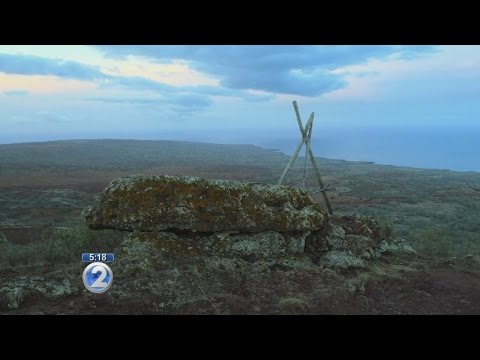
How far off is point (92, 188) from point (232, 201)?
24.0 metres

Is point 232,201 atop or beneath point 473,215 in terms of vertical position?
atop

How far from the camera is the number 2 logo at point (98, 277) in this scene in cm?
488

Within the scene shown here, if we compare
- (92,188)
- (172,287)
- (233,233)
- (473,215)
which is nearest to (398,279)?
(233,233)

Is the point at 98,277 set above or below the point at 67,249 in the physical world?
above

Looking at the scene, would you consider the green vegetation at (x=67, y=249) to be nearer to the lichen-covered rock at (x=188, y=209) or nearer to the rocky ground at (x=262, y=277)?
the rocky ground at (x=262, y=277)

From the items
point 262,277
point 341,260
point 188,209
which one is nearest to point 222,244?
point 188,209

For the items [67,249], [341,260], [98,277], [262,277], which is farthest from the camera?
[67,249]

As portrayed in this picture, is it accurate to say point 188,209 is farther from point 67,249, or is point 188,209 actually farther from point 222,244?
point 67,249

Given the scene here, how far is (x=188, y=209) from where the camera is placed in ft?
22.1

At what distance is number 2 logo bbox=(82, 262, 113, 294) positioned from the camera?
192 inches

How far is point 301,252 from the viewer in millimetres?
7160

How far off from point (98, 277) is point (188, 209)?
7.23ft

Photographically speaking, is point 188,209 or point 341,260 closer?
point 188,209

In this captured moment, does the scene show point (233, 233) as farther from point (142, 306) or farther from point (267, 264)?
point (142, 306)
